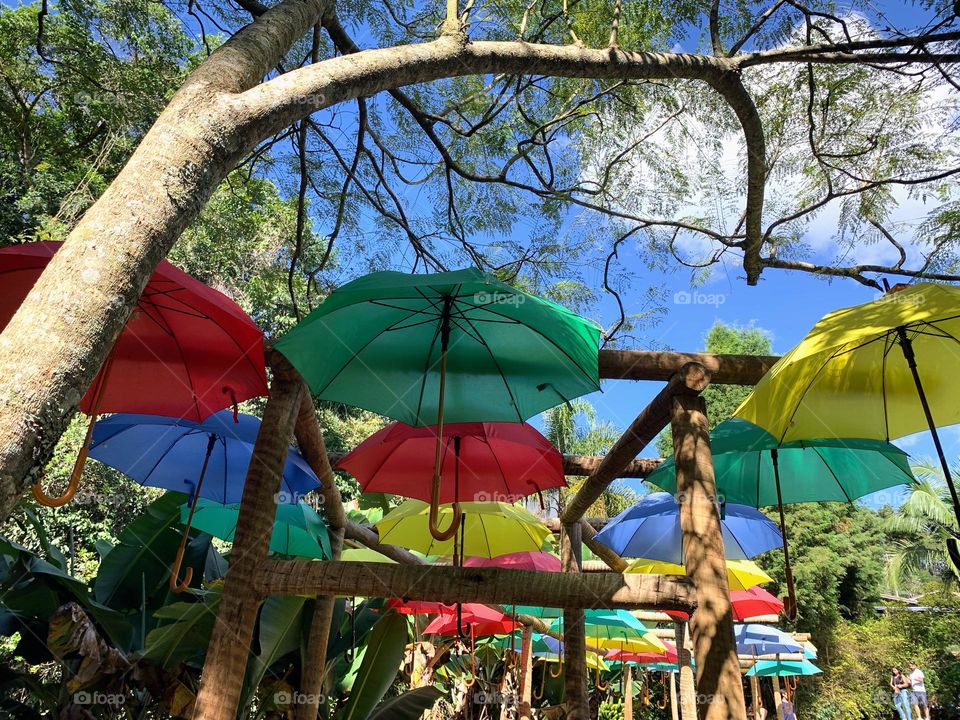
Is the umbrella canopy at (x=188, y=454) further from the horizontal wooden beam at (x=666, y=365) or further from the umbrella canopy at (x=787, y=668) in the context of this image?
the umbrella canopy at (x=787, y=668)

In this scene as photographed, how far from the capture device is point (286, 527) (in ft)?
18.3

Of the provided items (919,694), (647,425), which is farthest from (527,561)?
(919,694)

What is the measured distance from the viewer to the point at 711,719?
7.93ft

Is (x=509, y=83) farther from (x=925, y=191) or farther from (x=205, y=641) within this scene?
(x=205, y=641)

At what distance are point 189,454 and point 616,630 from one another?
7.42 meters

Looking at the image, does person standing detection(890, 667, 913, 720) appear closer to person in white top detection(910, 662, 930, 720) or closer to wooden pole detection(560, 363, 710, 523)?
person in white top detection(910, 662, 930, 720)

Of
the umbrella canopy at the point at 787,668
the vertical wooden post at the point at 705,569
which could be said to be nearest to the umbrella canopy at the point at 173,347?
the vertical wooden post at the point at 705,569

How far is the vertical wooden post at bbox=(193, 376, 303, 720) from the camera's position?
2387mm

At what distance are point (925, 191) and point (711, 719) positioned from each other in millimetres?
4660

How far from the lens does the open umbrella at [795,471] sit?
4.34m

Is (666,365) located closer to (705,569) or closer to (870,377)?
(870,377)

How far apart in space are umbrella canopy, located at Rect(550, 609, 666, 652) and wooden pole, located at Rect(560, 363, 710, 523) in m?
2.64

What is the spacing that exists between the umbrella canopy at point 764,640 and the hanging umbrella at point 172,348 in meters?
9.30

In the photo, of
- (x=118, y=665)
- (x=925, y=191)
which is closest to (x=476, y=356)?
(x=118, y=665)
